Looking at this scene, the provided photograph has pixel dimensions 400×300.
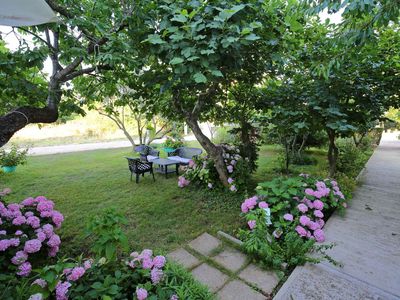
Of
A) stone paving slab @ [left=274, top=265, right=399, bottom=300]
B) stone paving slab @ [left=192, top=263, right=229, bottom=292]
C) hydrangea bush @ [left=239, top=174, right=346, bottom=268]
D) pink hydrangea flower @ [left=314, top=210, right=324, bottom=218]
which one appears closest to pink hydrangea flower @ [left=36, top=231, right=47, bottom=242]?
stone paving slab @ [left=192, top=263, right=229, bottom=292]

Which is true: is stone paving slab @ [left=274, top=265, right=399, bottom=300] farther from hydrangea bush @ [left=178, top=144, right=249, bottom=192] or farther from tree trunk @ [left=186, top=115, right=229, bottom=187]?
tree trunk @ [left=186, top=115, right=229, bottom=187]

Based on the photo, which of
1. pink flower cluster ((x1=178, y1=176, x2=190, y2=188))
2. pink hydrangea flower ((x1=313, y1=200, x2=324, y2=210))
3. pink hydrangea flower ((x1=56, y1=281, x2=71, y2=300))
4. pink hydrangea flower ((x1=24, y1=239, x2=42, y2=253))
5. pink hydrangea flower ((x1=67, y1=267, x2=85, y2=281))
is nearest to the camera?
pink hydrangea flower ((x1=56, y1=281, x2=71, y2=300))

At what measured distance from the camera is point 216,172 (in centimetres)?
455

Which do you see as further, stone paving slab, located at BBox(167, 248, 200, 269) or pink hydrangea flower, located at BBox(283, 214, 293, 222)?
pink hydrangea flower, located at BBox(283, 214, 293, 222)

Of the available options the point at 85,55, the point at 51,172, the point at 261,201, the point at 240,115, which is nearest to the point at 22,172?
the point at 51,172

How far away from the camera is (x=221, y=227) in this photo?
10.1 feet

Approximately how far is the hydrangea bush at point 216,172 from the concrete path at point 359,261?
5.37ft

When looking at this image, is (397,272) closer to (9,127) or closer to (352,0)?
(352,0)

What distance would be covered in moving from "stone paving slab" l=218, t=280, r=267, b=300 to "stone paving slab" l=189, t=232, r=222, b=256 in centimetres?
54

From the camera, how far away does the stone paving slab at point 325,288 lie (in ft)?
5.79

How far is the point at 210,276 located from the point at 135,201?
2.44 meters

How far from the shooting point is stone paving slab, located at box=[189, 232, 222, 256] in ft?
8.35

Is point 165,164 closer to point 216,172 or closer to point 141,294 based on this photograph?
point 216,172

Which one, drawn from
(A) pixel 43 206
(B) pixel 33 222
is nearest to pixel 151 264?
(B) pixel 33 222
